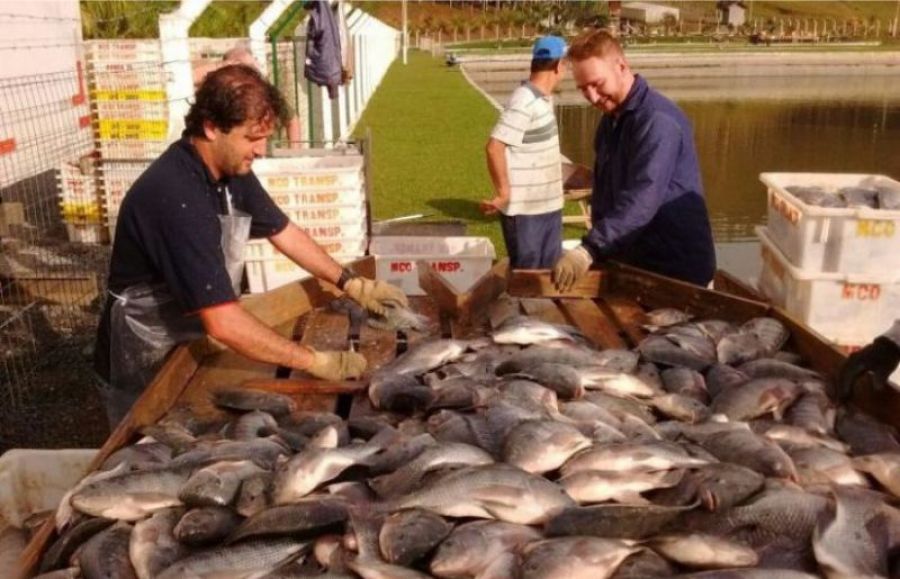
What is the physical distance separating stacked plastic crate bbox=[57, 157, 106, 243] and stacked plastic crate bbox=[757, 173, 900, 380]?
7972 mm

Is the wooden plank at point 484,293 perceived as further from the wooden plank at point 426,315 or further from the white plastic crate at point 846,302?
the white plastic crate at point 846,302

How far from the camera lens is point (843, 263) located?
4797 millimetres

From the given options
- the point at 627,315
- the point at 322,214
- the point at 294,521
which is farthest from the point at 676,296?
the point at 322,214

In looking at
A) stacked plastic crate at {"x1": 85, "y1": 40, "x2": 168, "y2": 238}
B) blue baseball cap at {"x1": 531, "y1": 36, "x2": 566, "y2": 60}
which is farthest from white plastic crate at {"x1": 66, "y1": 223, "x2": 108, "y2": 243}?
blue baseball cap at {"x1": 531, "y1": 36, "x2": 566, "y2": 60}

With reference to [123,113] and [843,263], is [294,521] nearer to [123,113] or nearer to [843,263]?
[843,263]

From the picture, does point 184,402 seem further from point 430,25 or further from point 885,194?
point 430,25

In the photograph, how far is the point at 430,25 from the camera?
93.1 meters

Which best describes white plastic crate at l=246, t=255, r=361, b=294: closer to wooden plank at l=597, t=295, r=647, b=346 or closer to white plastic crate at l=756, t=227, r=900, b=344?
wooden plank at l=597, t=295, r=647, b=346

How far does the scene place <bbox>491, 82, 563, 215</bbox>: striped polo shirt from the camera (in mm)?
6953

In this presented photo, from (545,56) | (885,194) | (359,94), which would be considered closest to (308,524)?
(885,194)

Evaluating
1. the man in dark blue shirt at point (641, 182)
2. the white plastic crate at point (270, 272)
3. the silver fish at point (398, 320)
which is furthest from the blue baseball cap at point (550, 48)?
the silver fish at point (398, 320)

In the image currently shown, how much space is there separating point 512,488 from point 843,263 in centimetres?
310

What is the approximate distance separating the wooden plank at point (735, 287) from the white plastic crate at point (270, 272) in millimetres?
3006

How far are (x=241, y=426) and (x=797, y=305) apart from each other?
3.32 meters
